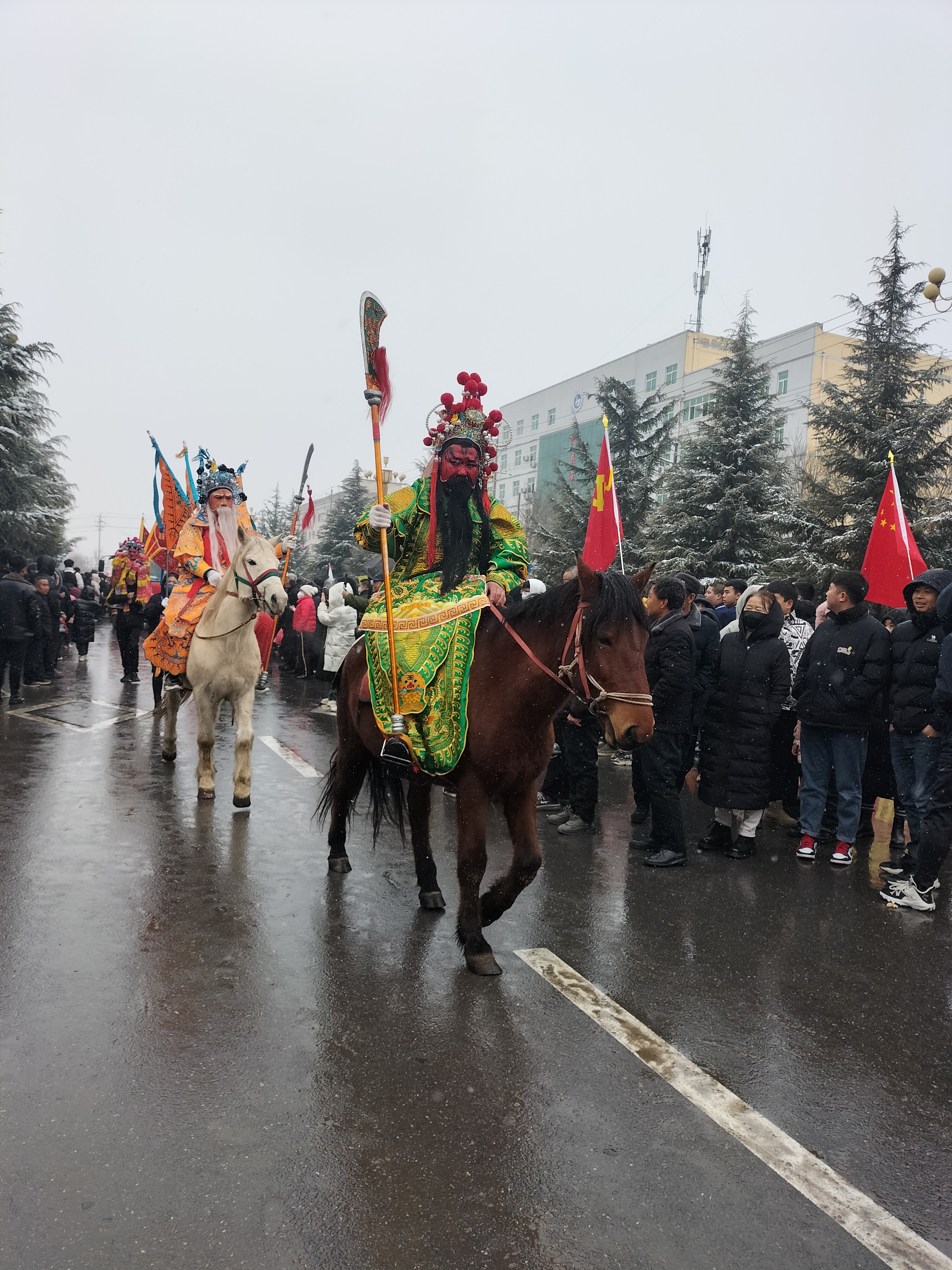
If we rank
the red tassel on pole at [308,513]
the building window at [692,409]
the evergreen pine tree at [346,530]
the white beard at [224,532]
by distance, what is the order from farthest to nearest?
1. the building window at [692,409]
2. the evergreen pine tree at [346,530]
3. the red tassel on pole at [308,513]
4. the white beard at [224,532]

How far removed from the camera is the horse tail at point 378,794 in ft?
18.4

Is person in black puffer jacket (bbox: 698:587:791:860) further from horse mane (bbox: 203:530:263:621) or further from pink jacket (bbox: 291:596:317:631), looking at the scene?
pink jacket (bbox: 291:596:317:631)

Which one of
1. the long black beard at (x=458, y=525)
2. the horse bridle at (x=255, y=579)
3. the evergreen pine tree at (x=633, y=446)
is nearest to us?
the long black beard at (x=458, y=525)

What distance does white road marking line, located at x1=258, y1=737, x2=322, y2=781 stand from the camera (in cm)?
870

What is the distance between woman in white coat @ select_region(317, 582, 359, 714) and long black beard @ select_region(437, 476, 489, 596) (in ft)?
26.6

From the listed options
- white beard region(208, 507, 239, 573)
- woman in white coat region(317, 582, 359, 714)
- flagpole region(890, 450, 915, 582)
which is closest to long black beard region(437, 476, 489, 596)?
white beard region(208, 507, 239, 573)

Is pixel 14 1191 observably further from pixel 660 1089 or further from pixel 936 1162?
pixel 936 1162

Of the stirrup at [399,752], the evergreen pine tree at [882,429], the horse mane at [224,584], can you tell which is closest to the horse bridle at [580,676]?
the stirrup at [399,752]

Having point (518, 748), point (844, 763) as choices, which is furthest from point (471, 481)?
point (844, 763)

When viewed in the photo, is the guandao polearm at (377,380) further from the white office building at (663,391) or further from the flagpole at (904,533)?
the white office building at (663,391)

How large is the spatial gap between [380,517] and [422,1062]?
8.99ft

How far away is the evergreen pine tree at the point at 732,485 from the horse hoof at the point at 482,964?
16.5m

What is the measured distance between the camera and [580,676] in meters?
4.10

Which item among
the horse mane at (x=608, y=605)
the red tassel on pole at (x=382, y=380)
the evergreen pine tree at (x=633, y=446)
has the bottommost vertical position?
the horse mane at (x=608, y=605)
